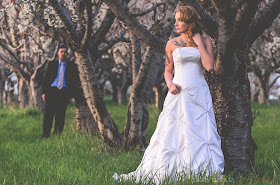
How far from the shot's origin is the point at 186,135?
393 centimetres

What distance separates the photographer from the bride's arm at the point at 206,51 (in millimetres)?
4043

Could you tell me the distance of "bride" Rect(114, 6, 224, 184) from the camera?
3889 mm

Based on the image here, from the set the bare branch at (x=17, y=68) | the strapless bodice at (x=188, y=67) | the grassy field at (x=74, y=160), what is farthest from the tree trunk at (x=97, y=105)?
the bare branch at (x=17, y=68)

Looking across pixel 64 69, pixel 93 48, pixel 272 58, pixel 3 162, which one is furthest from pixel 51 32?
pixel 272 58

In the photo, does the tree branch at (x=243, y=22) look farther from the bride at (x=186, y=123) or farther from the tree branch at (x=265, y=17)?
the tree branch at (x=265, y=17)

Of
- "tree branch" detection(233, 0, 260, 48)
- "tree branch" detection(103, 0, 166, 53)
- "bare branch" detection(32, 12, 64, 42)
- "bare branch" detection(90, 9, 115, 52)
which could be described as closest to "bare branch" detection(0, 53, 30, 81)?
"bare branch" detection(32, 12, 64, 42)

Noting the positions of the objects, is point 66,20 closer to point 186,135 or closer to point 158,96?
point 186,135

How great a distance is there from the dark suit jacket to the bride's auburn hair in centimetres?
447

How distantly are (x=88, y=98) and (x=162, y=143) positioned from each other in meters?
2.51

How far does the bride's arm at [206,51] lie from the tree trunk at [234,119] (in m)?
0.27

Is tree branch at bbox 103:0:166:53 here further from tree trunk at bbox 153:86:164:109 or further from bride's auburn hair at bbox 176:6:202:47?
tree trunk at bbox 153:86:164:109

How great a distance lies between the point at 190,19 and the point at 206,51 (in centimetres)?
44

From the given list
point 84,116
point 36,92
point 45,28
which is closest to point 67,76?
point 84,116

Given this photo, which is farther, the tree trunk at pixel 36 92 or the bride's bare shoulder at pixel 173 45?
the tree trunk at pixel 36 92
